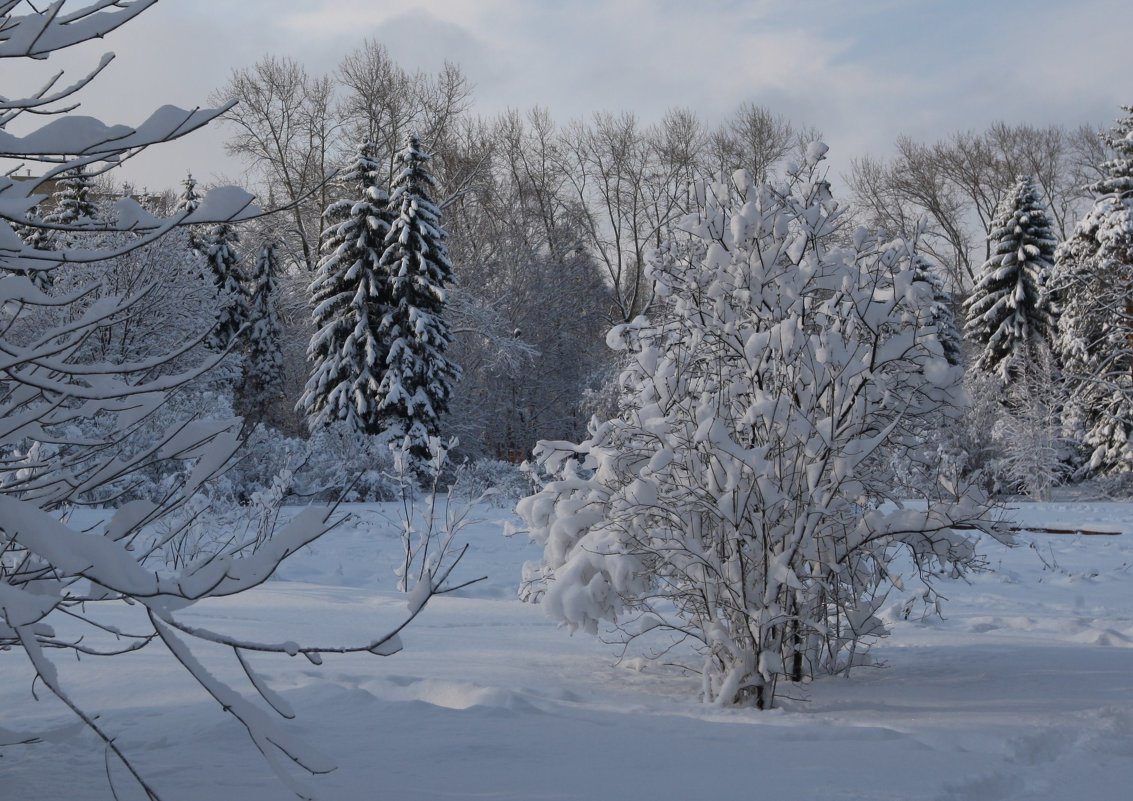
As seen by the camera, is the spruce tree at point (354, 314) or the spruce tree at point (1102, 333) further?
the spruce tree at point (354, 314)

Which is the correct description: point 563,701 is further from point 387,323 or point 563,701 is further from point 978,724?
point 387,323

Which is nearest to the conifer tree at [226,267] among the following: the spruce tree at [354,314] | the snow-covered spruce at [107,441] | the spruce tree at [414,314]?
the spruce tree at [354,314]

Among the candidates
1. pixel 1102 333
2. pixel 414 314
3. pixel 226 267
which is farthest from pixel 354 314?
pixel 1102 333

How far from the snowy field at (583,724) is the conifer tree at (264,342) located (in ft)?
71.0

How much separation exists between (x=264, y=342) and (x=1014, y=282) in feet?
67.2

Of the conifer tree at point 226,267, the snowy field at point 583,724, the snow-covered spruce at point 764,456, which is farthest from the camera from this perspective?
the conifer tree at point 226,267

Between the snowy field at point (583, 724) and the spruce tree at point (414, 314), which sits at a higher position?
the spruce tree at point (414, 314)

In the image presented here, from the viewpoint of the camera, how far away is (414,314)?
20.0 m

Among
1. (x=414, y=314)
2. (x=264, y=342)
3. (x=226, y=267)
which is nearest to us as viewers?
(x=414, y=314)

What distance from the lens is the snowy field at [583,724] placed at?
2.57 metres

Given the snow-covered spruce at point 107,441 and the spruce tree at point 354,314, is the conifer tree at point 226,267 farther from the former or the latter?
the snow-covered spruce at point 107,441

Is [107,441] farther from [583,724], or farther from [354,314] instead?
[354,314]

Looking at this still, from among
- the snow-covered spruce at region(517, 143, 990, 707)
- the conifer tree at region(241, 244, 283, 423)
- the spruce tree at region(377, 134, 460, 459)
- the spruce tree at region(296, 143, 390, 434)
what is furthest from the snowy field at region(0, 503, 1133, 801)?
the conifer tree at region(241, 244, 283, 423)

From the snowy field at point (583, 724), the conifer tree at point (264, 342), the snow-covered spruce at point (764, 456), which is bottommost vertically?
the snowy field at point (583, 724)
